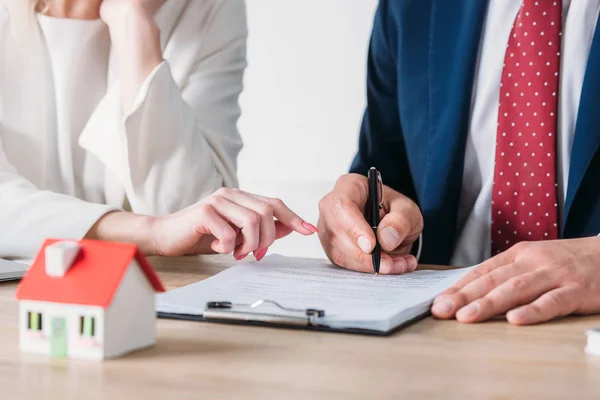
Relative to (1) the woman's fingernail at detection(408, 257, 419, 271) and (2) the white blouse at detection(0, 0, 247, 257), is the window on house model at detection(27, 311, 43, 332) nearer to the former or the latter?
(1) the woman's fingernail at detection(408, 257, 419, 271)

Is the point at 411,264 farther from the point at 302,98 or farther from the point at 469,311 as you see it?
the point at 302,98

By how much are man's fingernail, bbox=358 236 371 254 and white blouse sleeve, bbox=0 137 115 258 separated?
475 mm

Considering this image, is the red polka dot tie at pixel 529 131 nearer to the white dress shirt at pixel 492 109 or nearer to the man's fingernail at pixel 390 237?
the white dress shirt at pixel 492 109

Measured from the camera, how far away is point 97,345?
0.61m

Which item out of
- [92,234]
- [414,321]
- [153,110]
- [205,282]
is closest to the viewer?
[414,321]

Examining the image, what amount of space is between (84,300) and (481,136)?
96 cm

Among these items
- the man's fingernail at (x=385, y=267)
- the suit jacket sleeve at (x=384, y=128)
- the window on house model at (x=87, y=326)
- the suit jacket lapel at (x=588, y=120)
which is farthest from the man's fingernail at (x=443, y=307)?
the suit jacket sleeve at (x=384, y=128)

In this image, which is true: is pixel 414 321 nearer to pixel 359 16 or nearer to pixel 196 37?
pixel 196 37

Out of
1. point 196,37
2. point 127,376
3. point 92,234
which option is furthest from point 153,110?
point 127,376

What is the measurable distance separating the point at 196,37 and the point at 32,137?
451mm

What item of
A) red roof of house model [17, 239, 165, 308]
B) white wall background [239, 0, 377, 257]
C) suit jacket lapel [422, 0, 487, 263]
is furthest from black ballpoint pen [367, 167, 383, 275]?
white wall background [239, 0, 377, 257]

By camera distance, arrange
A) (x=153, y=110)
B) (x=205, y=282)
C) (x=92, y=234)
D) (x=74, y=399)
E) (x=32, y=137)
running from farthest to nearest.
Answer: (x=32, y=137) < (x=153, y=110) < (x=92, y=234) < (x=205, y=282) < (x=74, y=399)

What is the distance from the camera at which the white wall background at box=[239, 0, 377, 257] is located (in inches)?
106

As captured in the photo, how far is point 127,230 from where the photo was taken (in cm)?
124
